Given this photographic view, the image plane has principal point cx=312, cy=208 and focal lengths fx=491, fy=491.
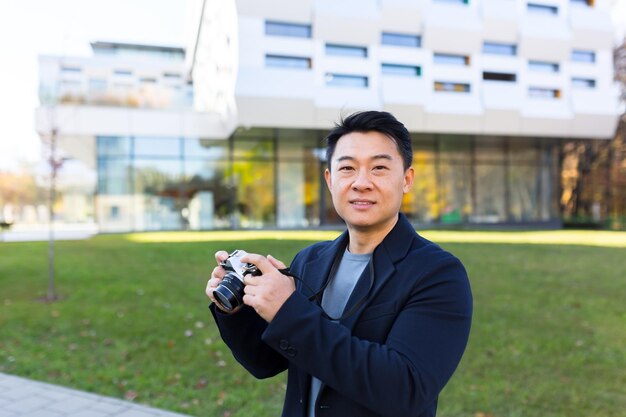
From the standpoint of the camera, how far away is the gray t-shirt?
1603mm

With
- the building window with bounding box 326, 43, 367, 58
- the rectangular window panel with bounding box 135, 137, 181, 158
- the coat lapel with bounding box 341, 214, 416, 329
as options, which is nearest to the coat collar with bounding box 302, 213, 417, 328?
the coat lapel with bounding box 341, 214, 416, 329

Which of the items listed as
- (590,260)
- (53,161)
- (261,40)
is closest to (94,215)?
(261,40)

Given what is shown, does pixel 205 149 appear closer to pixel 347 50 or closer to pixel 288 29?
pixel 288 29

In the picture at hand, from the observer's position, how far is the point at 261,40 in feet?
75.3

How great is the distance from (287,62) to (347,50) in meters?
3.29

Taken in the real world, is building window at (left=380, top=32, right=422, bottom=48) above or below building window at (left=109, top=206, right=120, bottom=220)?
above

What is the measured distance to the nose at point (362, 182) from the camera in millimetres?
1517

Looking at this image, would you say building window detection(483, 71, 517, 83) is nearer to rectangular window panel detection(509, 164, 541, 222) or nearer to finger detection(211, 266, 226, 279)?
rectangular window panel detection(509, 164, 541, 222)

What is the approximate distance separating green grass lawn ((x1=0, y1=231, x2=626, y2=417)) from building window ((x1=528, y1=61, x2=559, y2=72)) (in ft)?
63.6

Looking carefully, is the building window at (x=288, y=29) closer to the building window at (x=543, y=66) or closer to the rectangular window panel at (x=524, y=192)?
the building window at (x=543, y=66)

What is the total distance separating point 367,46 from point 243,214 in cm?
1100

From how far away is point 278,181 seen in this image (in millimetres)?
27672

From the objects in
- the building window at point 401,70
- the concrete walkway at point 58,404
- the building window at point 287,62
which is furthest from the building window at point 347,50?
the concrete walkway at point 58,404

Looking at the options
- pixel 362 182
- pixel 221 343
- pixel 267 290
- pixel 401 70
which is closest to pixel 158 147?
pixel 401 70
